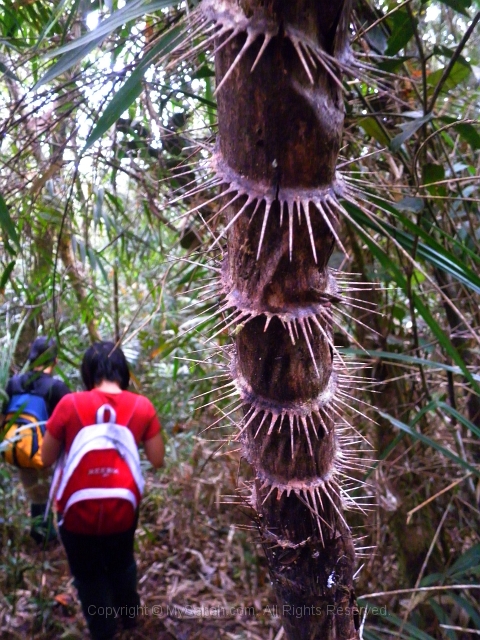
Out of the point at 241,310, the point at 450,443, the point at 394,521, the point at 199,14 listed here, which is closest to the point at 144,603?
the point at 394,521

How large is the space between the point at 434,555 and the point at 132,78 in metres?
1.15

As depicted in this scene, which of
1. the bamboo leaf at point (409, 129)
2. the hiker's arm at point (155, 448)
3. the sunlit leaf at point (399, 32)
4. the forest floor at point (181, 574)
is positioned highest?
the sunlit leaf at point (399, 32)

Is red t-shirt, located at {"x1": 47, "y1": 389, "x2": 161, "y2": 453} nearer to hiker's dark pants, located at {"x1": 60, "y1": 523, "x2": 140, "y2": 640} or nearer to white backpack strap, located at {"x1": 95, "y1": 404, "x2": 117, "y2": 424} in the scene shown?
white backpack strap, located at {"x1": 95, "y1": 404, "x2": 117, "y2": 424}

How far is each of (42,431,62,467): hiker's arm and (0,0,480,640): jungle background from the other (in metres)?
0.20

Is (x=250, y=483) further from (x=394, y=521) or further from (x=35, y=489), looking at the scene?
(x=35, y=489)

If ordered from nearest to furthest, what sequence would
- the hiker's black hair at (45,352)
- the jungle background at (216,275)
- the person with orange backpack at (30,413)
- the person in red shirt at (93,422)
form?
the jungle background at (216,275) < the hiker's black hair at (45,352) < the person in red shirt at (93,422) < the person with orange backpack at (30,413)

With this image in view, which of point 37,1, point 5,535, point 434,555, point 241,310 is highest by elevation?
point 37,1

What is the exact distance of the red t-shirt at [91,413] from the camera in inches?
56.0

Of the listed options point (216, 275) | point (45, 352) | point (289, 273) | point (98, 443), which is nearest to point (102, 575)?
point (98, 443)

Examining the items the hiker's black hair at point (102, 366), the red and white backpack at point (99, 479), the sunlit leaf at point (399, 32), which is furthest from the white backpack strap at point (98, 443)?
the sunlit leaf at point (399, 32)

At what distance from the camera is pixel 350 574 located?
552 mm

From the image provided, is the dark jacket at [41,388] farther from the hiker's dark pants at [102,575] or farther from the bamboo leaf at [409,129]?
the bamboo leaf at [409,129]

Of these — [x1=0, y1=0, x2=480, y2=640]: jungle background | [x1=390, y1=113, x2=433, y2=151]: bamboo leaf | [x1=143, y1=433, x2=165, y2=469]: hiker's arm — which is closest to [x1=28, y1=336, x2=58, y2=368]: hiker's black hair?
[x1=0, y1=0, x2=480, y2=640]: jungle background

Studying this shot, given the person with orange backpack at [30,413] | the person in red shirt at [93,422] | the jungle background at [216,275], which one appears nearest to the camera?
the jungle background at [216,275]
